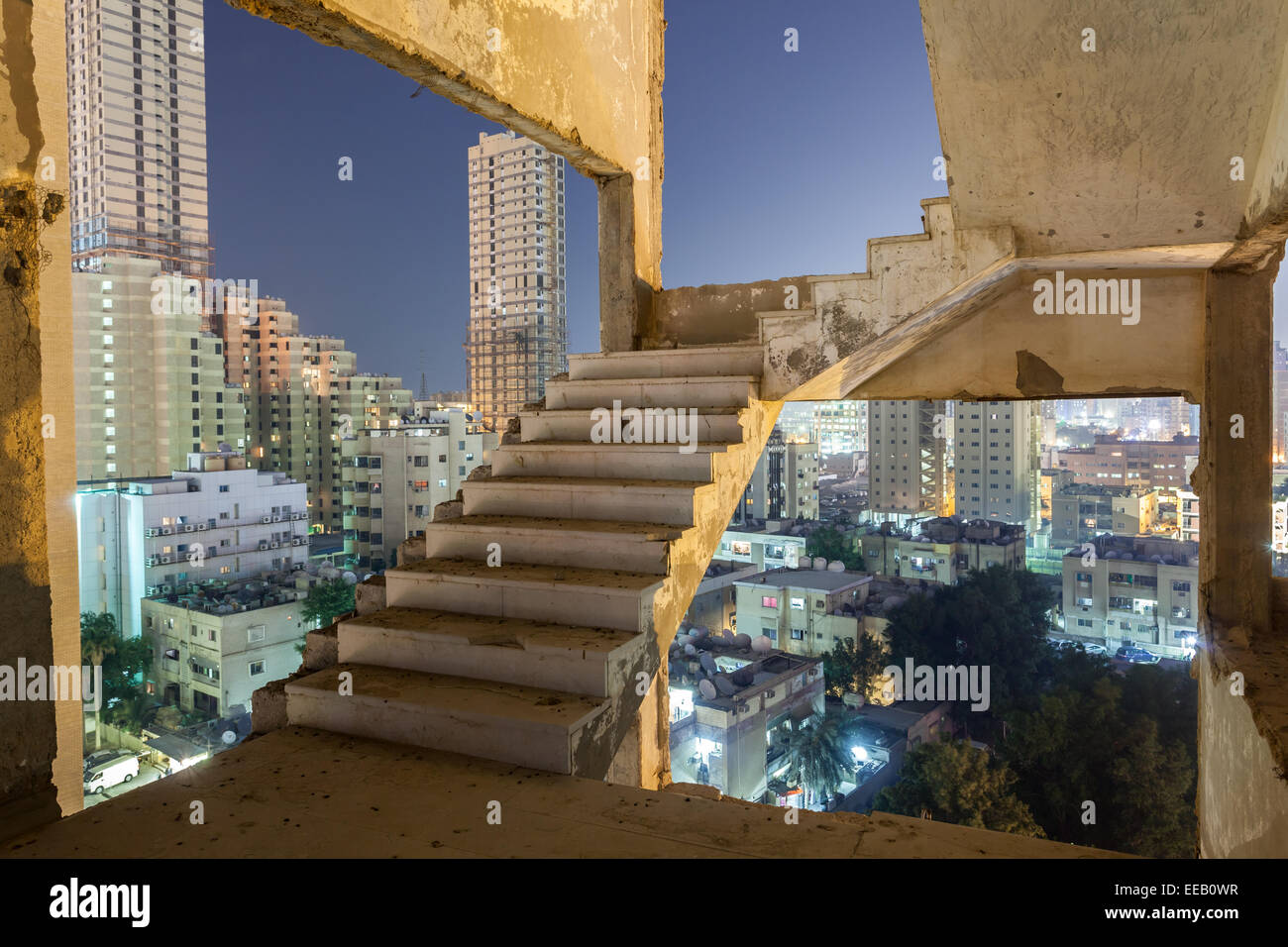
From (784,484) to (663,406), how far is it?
53.8m

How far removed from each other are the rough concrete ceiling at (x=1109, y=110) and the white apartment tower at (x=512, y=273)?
60.8m

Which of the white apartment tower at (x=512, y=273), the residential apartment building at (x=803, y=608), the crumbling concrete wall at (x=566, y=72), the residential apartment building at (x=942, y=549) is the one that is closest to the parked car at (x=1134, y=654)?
the residential apartment building at (x=942, y=549)

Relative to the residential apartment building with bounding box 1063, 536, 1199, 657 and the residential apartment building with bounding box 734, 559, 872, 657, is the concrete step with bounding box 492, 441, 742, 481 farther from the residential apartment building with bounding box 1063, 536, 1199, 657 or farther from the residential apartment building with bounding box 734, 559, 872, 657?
the residential apartment building with bounding box 1063, 536, 1199, 657

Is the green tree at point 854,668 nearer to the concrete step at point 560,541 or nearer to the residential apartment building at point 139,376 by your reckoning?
the concrete step at point 560,541

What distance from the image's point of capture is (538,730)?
7.42 feet

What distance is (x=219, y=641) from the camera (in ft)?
81.7

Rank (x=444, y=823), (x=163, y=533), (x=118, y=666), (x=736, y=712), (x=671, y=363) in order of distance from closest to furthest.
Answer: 1. (x=444, y=823)
2. (x=671, y=363)
3. (x=736, y=712)
4. (x=118, y=666)
5. (x=163, y=533)

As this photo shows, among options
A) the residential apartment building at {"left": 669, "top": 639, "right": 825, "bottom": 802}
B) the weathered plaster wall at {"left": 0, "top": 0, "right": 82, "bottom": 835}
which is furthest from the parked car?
the weathered plaster wall at {"left": 0, "top": 0, "right": 82, "bottom": 835}

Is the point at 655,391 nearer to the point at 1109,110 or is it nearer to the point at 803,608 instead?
the point at 1109,110

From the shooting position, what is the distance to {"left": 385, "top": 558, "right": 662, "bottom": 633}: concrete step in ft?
9.19

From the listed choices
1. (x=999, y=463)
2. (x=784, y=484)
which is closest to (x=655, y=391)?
(x=784, y=484)

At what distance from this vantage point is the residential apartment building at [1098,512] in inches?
2030

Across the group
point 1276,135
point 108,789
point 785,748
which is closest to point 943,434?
point 785,748

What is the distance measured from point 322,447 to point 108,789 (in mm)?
36305
